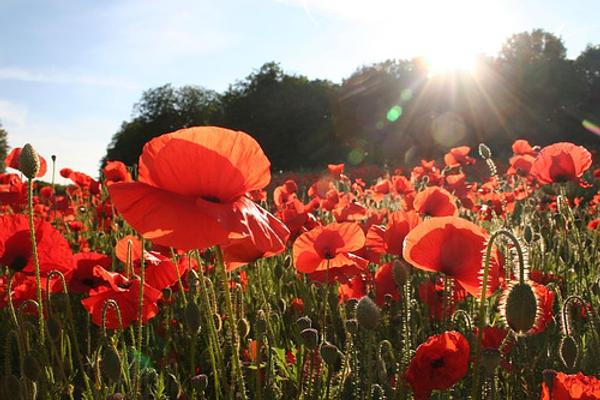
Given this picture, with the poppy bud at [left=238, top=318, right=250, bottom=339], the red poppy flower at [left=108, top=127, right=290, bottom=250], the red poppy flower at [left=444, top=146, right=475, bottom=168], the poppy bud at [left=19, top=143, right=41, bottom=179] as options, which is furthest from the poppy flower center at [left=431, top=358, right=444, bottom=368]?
the red poppy flower at [left=444, top=146, right=475, bottom=168]

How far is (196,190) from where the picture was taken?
3.85ft

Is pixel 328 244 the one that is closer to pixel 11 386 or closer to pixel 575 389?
pixel 11 386

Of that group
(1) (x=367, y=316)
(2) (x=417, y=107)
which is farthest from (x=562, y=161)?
(2) (x=417, y=107)

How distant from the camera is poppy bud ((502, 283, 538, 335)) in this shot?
1.03 metres

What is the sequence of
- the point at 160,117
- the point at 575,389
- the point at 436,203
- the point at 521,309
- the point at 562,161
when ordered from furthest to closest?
1. the point at 160,117
2. the point at 562,161
3. the point at 436,203
4. the point at 521,309
5. the point at 575,389

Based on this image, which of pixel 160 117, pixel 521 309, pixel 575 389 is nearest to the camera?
pixel 575 389

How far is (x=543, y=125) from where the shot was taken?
31.7 m

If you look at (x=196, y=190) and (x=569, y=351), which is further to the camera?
(x=569, y=351)

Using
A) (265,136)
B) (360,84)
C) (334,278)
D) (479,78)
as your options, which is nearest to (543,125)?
(479,78)

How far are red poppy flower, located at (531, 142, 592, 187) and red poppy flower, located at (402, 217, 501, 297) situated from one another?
4.91 feet

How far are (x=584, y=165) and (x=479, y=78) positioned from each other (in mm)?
33438

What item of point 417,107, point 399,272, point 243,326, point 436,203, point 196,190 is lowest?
point 243,326

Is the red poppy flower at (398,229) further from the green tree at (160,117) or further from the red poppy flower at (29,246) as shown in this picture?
the green tree at (160,117)

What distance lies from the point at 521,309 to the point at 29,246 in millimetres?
1278
